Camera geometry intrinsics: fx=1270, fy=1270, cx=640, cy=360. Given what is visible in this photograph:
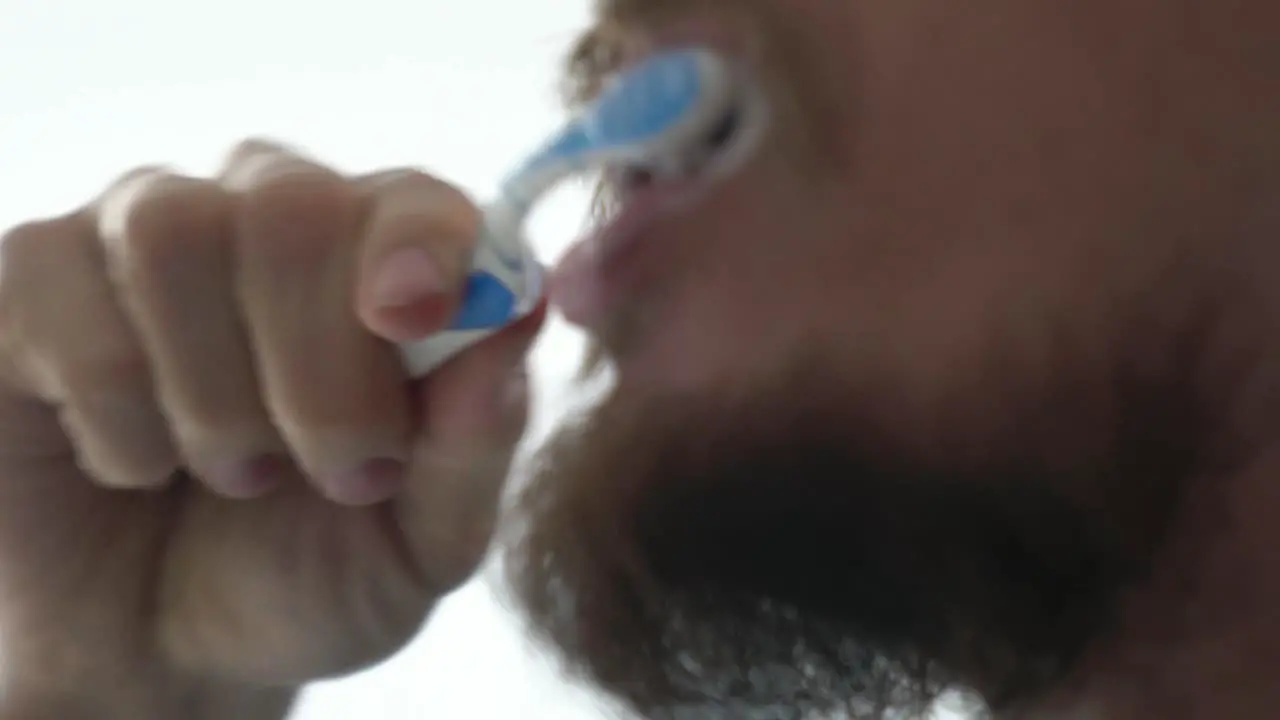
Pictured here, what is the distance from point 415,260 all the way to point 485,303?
0.11 ft

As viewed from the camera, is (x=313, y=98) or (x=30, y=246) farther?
(x=313, y=98)

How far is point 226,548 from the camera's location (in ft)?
2.28

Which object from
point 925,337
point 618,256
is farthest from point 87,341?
point 925,337

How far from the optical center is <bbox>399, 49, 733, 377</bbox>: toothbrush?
52 centimetres

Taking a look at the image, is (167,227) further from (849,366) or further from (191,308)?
(849,366)

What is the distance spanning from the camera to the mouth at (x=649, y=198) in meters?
0.52

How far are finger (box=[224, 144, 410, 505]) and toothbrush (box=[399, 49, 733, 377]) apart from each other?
0.09ft

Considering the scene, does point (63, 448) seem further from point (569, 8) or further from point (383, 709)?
point (569, 8)

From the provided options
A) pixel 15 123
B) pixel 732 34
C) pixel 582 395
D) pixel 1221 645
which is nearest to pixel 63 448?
pixel 582 395

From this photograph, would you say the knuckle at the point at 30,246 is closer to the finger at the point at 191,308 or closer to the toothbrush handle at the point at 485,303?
the finger at the point at 191,308

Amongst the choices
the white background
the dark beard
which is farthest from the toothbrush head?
the white background

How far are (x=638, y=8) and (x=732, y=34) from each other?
0.06 m

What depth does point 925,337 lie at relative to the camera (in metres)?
0.50

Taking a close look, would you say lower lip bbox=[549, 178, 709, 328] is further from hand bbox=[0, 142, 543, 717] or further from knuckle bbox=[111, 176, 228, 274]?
knuckle bbox=[111, 176, 228, 274]
